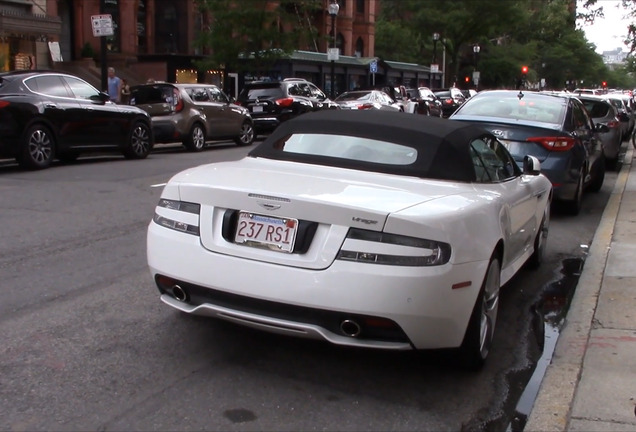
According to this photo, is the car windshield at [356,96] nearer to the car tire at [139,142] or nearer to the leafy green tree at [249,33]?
the leafy green tree at [249,33]

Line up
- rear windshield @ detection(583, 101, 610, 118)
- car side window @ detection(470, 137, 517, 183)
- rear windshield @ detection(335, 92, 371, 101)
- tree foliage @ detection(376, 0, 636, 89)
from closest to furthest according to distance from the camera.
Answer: car side window @ detection(470, 137, 517, 183) → rear windshield @ detection(583, 101, 610, 118) → rear windshield @ detection(335, 92, 371, 101) → tree foliage @ detection(376, 0, 636, 89)

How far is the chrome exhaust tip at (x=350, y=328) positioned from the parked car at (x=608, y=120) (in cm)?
1358

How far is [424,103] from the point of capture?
32.6m

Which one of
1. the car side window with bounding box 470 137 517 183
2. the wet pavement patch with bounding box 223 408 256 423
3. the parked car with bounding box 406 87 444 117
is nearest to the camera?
the wet pavement patch with bounding box 223 408 256 423

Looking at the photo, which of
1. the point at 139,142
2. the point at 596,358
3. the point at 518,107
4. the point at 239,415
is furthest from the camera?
the point at 139,142

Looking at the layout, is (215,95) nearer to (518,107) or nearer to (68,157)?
(68,157)

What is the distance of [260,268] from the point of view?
13.9 feet

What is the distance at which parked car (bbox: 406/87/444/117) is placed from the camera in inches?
1261

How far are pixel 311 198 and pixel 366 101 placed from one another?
73.7ft

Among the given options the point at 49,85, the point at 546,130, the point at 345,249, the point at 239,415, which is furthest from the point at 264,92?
the point at 239,415

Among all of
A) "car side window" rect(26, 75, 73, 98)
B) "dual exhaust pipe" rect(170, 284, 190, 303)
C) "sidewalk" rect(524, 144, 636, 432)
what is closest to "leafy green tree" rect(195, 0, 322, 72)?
"car side window" rect(26, 75, 73, 98)

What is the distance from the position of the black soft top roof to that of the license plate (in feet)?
3.77

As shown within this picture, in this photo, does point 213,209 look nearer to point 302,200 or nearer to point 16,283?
point 302,200

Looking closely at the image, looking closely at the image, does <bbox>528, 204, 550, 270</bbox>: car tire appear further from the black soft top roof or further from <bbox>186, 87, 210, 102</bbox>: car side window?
<bbox>186, 87, 210, 102</bbox>: car side window
